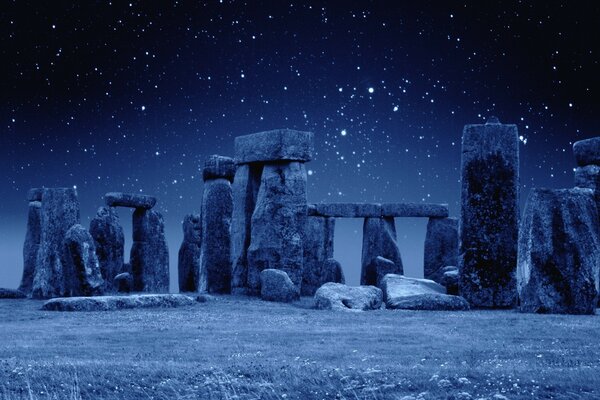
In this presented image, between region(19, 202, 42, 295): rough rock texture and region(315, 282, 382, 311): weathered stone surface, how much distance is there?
324 inches

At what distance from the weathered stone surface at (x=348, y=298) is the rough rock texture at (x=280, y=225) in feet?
7.63

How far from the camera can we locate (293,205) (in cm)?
1571

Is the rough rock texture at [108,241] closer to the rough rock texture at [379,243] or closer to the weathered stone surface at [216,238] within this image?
the weathered stone surface at [216,238]

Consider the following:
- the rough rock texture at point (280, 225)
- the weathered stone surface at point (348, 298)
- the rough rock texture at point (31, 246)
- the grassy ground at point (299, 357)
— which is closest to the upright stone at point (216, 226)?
the rough rock texture at point (280, 225)

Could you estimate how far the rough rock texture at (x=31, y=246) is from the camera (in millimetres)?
18562

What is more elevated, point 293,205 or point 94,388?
point 293,205

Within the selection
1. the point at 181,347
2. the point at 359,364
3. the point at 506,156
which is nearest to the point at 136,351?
the point at 181,347

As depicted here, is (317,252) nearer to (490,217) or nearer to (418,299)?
(490,217)

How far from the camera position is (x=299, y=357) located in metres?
6.88

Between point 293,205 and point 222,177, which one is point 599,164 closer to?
point 293,205

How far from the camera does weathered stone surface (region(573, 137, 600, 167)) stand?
1499 centimetres

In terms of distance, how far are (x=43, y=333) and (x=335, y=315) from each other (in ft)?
13.7

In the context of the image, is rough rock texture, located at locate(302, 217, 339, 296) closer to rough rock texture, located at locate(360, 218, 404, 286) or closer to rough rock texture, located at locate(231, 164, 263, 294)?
rough rock texture, located at locate(360, 218, 404, 286)

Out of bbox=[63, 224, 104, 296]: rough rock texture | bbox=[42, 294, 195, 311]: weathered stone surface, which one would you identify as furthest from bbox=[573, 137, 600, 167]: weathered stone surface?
bbox=[63, 224, 104, 296]: rough rock texture
